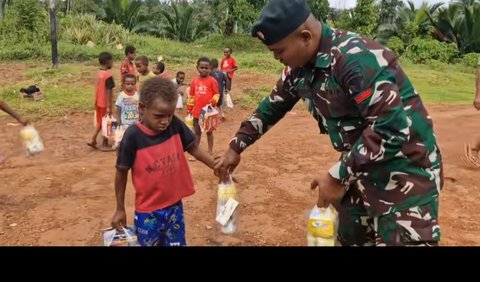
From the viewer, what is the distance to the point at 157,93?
281 centimetres

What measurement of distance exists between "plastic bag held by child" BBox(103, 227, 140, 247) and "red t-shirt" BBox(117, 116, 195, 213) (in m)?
0.15

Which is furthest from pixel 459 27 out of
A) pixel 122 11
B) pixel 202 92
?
pixel 202 92

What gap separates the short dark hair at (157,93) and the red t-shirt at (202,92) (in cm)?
367

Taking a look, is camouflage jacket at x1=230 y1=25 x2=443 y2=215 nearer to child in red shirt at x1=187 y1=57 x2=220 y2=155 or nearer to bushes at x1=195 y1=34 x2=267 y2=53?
child in red shirt at x1=187 y1=57 x2=220 y2=155

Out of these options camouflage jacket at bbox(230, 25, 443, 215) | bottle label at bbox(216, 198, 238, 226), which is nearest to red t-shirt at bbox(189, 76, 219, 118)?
bottle label at bbox(216, 198, 238, 226)

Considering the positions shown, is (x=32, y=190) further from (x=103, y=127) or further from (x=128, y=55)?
(x=128, y=55)

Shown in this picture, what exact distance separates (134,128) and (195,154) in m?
0.45

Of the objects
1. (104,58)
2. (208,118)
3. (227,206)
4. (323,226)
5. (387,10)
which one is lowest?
(208,118)

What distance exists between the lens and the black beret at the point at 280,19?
6.37 feet

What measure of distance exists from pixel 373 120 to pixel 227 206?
1.31m

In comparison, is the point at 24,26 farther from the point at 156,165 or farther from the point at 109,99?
the point at 156,165

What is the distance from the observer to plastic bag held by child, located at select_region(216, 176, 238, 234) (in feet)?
9.54

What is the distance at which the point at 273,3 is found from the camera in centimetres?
199
